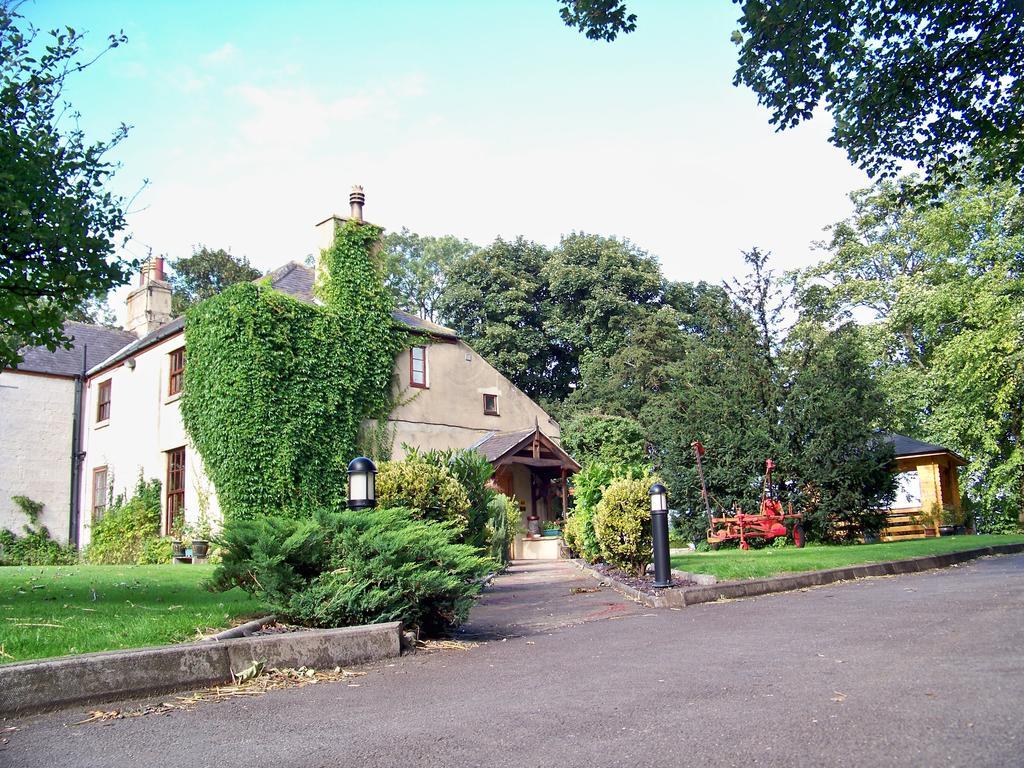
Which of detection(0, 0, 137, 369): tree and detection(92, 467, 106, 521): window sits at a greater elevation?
detection(0, 0, 137, 369): tree

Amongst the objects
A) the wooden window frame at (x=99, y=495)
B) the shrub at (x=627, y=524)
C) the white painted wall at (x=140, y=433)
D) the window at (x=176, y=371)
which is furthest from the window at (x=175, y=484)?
the shrub at (x=627, y=524)

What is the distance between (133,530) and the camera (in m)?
22.7

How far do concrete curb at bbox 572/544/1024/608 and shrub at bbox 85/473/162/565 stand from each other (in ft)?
44.0

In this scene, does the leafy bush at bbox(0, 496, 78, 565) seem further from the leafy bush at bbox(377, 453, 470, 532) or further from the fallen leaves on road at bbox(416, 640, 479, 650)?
the fallen leaves on road at bbox(416, 640, 479, 650)

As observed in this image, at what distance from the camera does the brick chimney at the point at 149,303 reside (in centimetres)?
2855

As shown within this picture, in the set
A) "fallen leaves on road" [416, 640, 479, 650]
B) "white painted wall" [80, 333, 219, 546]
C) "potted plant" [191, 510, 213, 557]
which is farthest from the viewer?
"white painted wall" [80, 333, 219, 546]

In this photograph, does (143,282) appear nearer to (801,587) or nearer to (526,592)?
(526,592)

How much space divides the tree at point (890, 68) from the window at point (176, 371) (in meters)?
15.0

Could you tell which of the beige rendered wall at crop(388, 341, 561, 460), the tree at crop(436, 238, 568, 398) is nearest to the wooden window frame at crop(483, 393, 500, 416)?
the beige rendered wall at crop(388, 341, 561, 460)

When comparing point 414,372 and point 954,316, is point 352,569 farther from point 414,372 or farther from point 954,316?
point 954,316

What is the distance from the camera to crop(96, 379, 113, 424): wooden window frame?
26141 millimetres

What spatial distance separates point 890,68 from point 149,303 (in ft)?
81.6

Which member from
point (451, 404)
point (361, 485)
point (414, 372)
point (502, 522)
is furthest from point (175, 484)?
point (361, 485)

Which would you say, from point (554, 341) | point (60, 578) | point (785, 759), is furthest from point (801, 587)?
point (554, 341)
